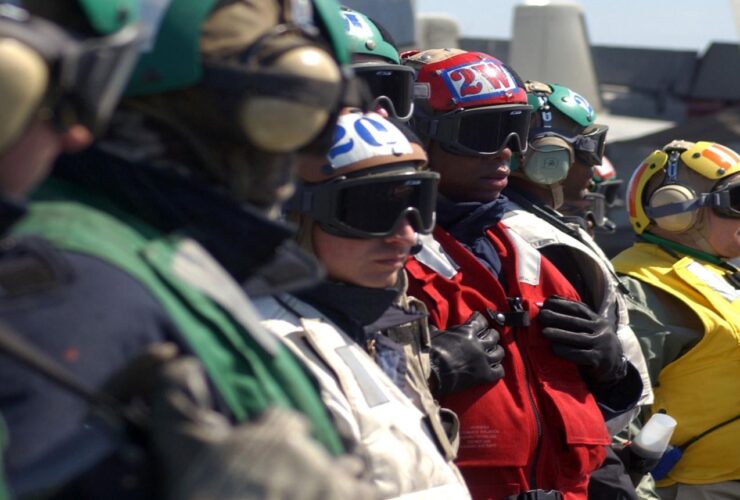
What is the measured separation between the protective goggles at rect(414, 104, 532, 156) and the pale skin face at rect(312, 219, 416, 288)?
3.77 ft

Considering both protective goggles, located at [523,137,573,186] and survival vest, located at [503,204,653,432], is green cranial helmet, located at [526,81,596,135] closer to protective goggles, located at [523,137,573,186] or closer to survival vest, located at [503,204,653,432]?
protective goggles, located at [523,137,573,186]

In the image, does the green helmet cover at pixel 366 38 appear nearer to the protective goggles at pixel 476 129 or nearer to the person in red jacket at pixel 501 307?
the person in red jacket at pixel 501 307

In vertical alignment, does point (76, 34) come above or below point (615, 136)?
above

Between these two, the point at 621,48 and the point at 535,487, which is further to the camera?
the point at 621,48

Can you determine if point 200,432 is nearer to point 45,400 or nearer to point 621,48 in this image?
point 45,400

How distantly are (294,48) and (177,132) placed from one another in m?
0.22

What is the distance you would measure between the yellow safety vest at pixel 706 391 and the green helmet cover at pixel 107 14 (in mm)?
3959

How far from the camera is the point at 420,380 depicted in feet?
10.6

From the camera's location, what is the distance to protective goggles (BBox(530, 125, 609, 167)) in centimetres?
571

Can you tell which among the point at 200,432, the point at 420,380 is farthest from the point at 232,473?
the point at 420,380

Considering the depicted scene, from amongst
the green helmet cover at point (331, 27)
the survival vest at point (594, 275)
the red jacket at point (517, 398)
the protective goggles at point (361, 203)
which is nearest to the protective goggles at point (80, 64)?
the green helmet cover at point (331, 27)

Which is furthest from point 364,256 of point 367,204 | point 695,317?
point 695,317

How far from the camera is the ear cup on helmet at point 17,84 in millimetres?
1471

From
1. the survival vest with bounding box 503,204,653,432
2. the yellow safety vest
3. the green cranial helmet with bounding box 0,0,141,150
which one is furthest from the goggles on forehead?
the green cranial helmet with bounding box 0,0,141,150
